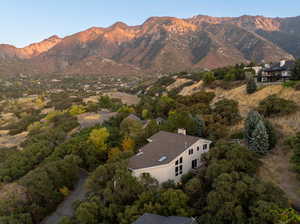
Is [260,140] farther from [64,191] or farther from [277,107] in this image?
[64,191]

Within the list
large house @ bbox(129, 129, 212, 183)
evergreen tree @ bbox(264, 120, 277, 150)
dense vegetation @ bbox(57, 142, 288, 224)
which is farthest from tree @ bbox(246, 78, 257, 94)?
→ dense vegetation @ bbox(57, 142, 288, 224)

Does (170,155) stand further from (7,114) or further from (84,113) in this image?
(7,114)

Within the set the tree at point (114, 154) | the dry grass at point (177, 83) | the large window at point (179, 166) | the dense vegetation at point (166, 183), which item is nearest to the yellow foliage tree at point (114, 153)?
the tree at point (114, 154)

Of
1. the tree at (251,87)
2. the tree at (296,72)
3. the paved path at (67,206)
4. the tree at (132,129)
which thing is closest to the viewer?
the paved path at (67,206)

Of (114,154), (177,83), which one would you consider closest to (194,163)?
(114,154)

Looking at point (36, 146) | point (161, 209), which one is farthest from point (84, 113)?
point (161, 209)

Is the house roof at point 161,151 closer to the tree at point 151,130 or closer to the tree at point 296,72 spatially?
the tree at point 151,130

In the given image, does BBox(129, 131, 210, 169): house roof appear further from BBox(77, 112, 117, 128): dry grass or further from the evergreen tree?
BBox(77, 112, 117, 128): dry grass
